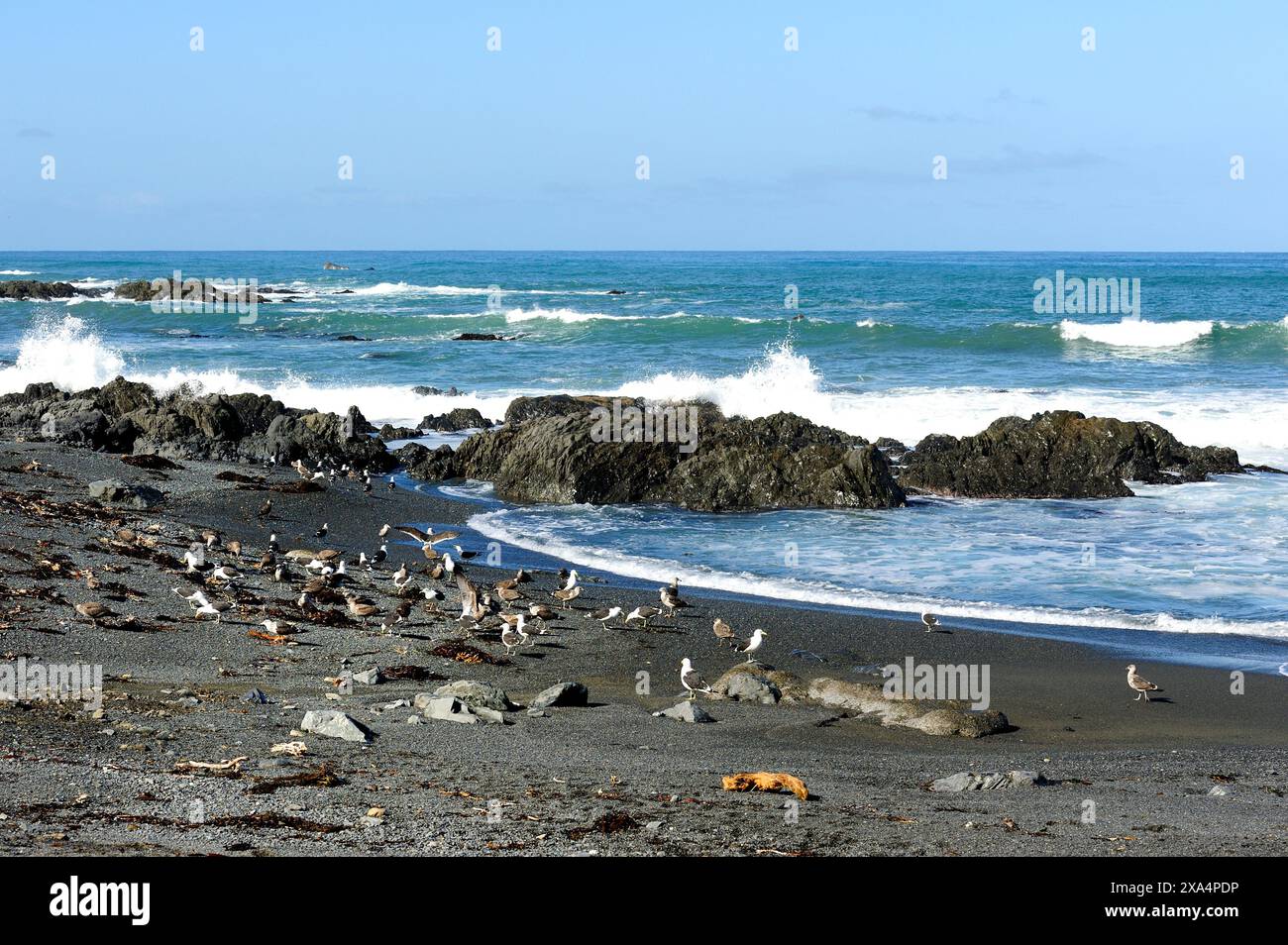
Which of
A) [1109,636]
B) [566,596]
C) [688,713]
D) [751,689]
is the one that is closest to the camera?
[688,713]

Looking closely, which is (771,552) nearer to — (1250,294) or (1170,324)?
(1170,324)

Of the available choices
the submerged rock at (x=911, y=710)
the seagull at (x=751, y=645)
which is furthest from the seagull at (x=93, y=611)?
the submerged rock at (x=911, y=710)

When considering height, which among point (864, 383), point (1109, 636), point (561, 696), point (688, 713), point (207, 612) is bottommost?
point (1109, 636)

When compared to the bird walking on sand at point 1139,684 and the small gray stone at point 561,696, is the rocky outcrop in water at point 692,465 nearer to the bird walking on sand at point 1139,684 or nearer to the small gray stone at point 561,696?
the bird walking on sand at point 1139,684

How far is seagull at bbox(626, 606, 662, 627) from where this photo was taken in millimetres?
11417

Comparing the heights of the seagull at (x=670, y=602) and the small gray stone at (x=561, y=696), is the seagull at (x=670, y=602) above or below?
above

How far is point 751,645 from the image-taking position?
414 inches

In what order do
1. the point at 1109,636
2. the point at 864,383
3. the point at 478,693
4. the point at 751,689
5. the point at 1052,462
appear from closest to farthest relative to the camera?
the point at 478,693, the point at 751,689, the point at 1109,636, the point at 1052,462, the point at 864,383

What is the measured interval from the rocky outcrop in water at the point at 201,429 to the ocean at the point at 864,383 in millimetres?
2719

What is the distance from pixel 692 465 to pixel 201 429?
8778mm

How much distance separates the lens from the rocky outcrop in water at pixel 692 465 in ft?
57.2

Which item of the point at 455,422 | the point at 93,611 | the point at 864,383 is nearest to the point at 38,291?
the point at 455,422

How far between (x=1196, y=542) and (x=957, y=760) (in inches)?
340

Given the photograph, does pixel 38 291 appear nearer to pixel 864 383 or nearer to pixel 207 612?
pixel 864 383
